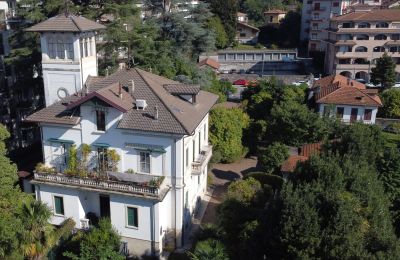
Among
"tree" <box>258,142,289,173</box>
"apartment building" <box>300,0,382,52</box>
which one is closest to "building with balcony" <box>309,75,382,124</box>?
"tree" <box>258,142,289,173</box>

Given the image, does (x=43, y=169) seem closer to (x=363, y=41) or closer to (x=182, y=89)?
(x=182, y=89)

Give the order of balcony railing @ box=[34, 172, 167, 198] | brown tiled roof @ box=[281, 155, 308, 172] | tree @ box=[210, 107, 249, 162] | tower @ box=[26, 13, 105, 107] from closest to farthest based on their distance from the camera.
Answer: balcony railing @ box=[34, 172, 167, 198]
tower @ box=[26, 13, 105, 107]
brown tiled roof @ box=[281, 155, 308, 172]
tree @ box=[210, 107, 249, 162]

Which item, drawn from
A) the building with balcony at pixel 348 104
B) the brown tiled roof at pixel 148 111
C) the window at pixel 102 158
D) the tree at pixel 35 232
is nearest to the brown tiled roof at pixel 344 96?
the building with balcony at pixel 348 104

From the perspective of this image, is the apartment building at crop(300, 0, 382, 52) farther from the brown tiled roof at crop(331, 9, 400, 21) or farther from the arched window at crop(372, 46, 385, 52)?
the arched window at crop(372, 46, 385, 52)

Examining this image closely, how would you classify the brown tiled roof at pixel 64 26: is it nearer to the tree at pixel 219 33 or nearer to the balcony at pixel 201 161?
the balcony at pixel 201 161

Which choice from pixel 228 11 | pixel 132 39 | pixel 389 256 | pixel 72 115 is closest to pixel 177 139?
pixel 72 115

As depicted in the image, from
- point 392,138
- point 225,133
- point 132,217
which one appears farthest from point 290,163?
point 392,138
